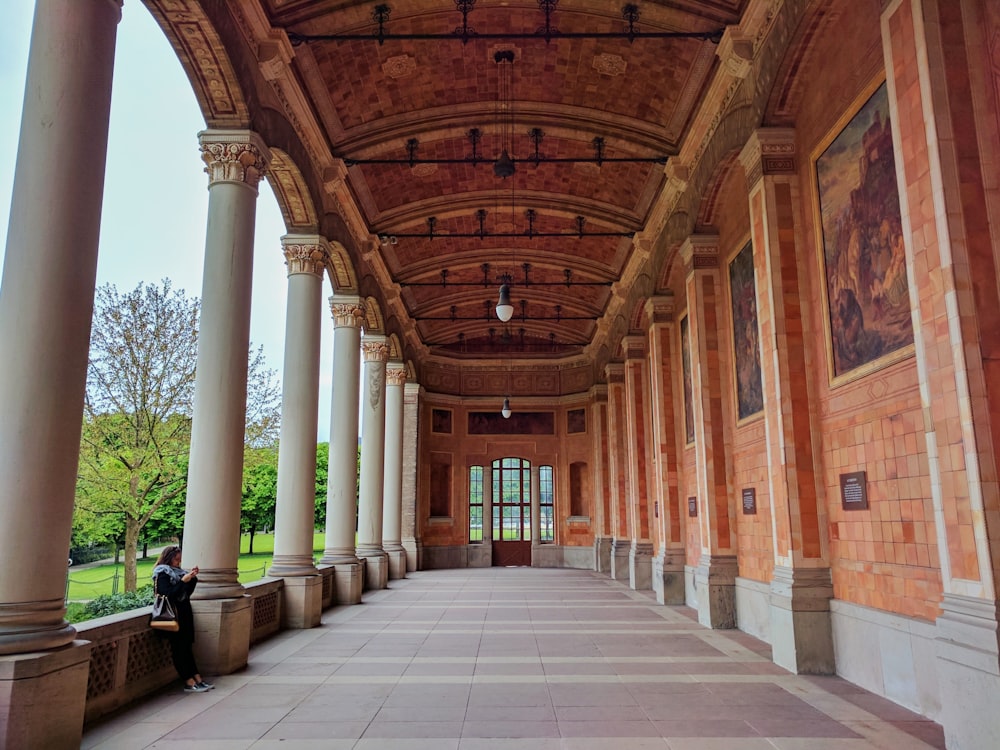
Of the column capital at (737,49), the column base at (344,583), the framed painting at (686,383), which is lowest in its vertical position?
the column base at (344,583)

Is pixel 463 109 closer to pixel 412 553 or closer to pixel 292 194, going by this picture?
pixel 292 194

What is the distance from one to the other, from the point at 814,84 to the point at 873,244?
2.66 metres

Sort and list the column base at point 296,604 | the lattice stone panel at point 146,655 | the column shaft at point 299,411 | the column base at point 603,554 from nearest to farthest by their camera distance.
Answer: the lattice stone panel at point 146,655 < the column base at point 296,604 < the column shaft at point 299,411 < the column base at point 603,554

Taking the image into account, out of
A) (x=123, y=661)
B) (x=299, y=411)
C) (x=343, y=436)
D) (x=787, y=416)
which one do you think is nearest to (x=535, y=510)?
(x=343, y=436)

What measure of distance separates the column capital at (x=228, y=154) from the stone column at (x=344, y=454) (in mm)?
6840

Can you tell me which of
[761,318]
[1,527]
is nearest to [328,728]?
[1,527]

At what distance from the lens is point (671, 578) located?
15219 mm

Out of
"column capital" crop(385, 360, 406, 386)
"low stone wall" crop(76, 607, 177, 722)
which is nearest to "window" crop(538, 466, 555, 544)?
"column capital" crop(385, 360, 406, 386)

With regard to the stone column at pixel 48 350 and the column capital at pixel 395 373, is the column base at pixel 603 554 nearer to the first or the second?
the column capital at pixel 395 373

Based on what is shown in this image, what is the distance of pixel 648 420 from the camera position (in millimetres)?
19406

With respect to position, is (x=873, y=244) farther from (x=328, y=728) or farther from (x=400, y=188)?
(x=400, y=188)

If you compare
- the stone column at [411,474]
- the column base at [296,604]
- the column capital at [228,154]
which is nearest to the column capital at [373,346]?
the stone column at [411,474]

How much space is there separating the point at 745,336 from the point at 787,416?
300 cm

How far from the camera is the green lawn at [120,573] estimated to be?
1947 centimetres
